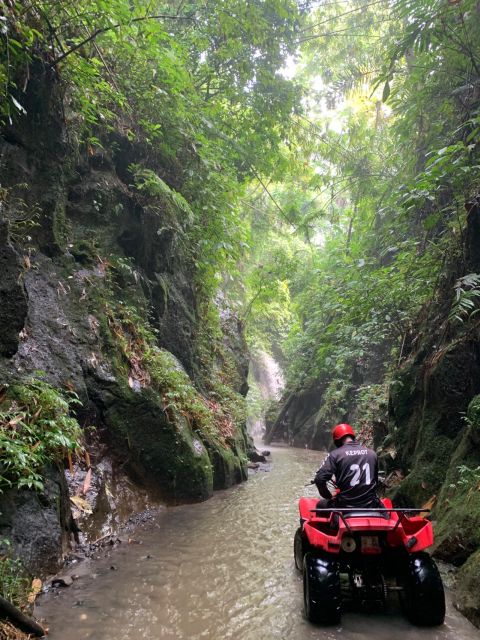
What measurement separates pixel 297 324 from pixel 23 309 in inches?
795

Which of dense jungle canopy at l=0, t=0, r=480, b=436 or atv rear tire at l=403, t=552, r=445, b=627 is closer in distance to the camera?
atv rear tire at l=403, t=552, r=445, b=627

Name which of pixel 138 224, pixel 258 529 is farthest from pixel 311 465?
pixel 138 224

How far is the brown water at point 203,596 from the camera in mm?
3350

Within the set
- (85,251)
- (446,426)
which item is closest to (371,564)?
(446,426)

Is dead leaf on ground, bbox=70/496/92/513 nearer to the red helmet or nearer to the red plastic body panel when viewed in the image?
the red plastic body panel

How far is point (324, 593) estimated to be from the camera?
3.34 m

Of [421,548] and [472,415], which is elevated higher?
[472,415]

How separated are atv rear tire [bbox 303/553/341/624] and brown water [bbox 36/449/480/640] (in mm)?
127

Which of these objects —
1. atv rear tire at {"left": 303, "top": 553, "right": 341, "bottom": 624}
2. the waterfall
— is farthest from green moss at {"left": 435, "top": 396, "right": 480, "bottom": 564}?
the waterfall

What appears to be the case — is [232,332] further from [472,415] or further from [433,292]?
[472,415]

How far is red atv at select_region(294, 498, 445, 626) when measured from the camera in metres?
3.30

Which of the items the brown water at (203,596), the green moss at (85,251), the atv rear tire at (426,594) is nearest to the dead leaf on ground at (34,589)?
the brown water at (203,596)

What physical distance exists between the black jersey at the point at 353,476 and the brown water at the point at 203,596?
0.93m

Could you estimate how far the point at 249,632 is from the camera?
3420mm
